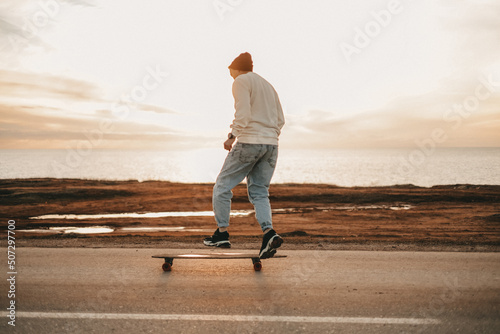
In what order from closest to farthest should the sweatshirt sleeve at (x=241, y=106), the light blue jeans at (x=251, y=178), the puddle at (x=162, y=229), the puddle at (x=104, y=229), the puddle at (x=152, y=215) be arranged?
1. the sweatshirt sleeve at (x=241, y=106)
2. the light blue jeans at (x=251, y=178)
3. the puddle at (x=104, y=229)
4. the puddle at (x=162, y=229)
5. the puddle at (x=152, y=215)

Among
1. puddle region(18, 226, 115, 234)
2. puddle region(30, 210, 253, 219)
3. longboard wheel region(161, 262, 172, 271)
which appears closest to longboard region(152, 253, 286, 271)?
longboard wheel region(161, 262, 172, 271)

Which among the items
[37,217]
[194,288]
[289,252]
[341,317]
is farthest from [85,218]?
[341,317]

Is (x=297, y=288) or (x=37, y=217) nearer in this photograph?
(x=297, y=288)

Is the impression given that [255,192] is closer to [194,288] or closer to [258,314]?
[194,288]

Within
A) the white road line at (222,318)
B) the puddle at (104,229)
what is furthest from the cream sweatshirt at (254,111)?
the puddle at (104,229)

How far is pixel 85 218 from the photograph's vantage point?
58.6ft

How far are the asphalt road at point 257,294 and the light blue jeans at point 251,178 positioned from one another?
65 cm

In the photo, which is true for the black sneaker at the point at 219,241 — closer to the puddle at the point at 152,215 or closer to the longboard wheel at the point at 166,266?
the longboard wheel at the point at 166,266

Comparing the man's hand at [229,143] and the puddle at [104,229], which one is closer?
the man's hand at [229,143]

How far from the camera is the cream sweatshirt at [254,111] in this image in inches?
186

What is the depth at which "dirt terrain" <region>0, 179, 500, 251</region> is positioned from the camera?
28.2 feet

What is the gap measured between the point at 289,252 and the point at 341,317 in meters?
2.80

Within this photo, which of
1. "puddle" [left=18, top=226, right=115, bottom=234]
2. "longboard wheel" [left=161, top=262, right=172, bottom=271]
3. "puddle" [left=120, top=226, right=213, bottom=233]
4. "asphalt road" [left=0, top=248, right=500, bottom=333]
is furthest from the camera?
"puddle" [left=120, top=226, right=213, bottom=233]

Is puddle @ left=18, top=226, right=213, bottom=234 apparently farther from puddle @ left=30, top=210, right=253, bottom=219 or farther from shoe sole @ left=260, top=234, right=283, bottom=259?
shoe sole @ left=260, top=234, right=283, bottom=259
